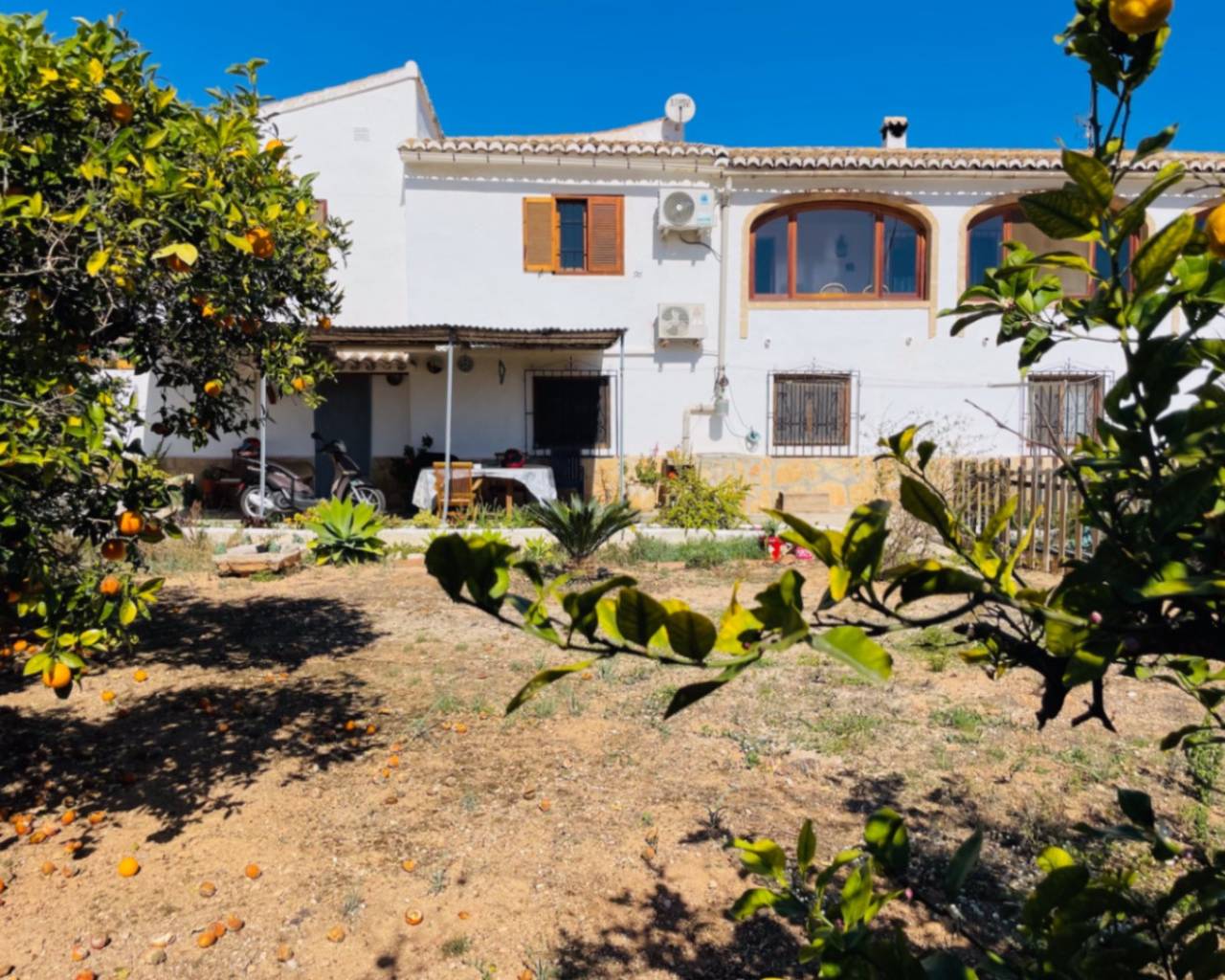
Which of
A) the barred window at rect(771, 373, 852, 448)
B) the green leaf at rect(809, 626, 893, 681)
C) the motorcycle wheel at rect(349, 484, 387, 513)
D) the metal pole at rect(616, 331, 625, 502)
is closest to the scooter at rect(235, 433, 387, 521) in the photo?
the motorcycle wheel at rect(349, 484, 387, 513)

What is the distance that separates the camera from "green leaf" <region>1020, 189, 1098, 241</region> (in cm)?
88

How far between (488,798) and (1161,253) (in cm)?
291

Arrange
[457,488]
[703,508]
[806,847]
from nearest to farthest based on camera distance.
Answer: [806,847] → [703,508] → [457,488]

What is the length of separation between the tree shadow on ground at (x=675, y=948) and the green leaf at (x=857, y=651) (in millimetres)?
1973

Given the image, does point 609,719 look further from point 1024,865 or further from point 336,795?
point 1024,865

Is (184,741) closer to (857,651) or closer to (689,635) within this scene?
(689,635)

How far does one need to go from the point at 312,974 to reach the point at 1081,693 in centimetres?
387

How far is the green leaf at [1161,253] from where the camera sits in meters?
0.84

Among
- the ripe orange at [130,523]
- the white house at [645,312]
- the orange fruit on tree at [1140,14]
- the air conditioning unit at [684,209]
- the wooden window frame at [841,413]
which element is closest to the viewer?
the orange fruit on tree at [1140,14]

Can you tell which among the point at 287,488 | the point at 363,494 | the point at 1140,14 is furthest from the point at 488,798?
the point at 287,488

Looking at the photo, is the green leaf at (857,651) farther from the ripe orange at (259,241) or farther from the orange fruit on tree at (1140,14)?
the ripe orange at (259,241)

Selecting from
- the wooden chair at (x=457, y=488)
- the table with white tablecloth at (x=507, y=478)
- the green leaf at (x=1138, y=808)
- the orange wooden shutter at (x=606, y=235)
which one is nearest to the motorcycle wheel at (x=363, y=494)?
the table with white tablecloth at (x=507, y=478)

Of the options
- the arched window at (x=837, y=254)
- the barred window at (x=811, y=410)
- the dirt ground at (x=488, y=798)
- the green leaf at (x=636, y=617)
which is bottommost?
the dirt ground at (x=488, y=798)

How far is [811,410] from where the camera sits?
13.3m
